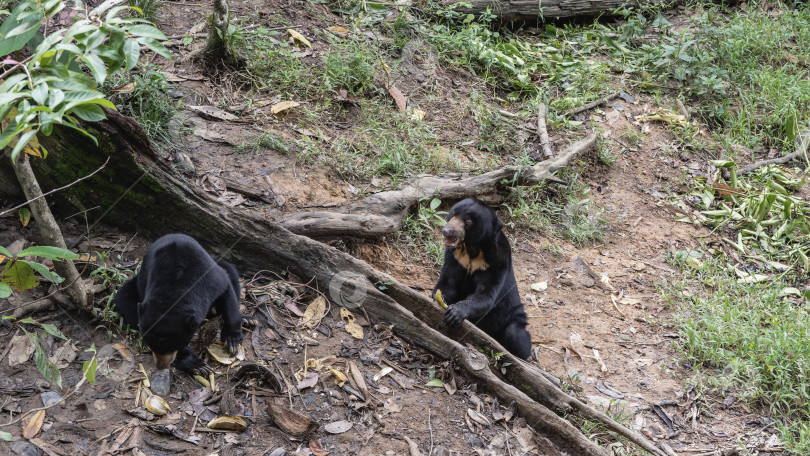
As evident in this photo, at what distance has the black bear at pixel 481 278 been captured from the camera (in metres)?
4.71

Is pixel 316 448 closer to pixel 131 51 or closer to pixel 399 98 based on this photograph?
pixel 131 51

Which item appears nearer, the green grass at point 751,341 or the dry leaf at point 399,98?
the green grass at point 751,341

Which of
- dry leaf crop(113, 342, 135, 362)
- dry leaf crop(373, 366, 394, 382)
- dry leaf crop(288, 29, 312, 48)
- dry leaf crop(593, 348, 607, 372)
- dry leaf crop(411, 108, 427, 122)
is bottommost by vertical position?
dry leaf crop(593, 348, 607, 372)

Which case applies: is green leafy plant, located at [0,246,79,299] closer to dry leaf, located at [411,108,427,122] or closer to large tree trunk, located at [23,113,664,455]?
large tree trunk, located at [23,113,664,455]

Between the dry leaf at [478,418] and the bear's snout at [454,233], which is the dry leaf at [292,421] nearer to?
the dry leaf at [478,418]

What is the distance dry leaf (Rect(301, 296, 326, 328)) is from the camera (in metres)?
4.57

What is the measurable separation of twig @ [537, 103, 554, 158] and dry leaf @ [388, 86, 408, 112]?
1500 mm

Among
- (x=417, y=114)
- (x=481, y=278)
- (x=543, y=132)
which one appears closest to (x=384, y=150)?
(x=417, y=114)

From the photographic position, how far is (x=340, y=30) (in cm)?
770

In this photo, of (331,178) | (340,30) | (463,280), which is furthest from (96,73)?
(340,30)

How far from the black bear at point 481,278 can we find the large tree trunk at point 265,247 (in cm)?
19

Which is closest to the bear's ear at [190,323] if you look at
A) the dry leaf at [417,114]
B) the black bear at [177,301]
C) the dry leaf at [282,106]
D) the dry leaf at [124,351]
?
the black bear at [177,301]

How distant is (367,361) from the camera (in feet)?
14.4

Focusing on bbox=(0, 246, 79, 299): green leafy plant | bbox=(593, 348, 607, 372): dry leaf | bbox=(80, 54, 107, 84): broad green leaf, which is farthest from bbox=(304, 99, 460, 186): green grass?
bbox=(80, 54, 107, 84): broad green leaf
